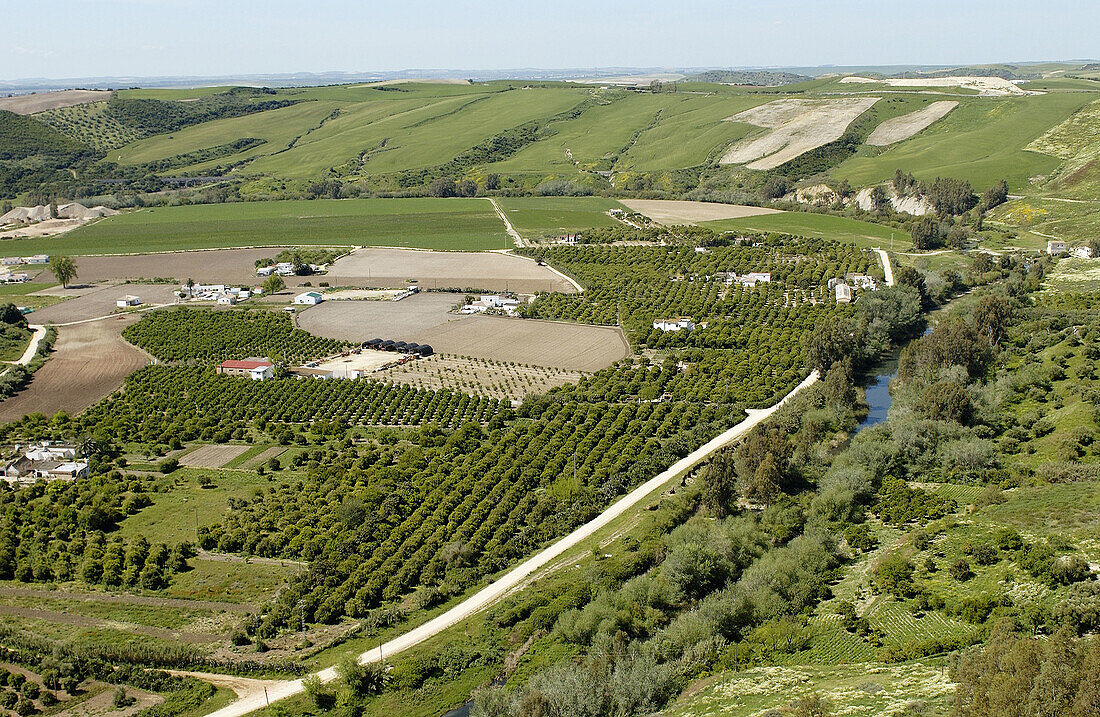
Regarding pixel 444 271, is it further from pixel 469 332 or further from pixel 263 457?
pixel 263 457

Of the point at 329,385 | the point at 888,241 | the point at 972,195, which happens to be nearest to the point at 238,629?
the point at 329,385

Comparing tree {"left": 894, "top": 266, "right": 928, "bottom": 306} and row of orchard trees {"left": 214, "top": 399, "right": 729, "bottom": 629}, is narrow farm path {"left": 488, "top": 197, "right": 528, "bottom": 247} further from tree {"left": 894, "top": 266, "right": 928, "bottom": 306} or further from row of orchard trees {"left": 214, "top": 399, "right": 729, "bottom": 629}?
row of orchard trees {"left": 214, "top": 399, "right": 729, "bottom": 629}

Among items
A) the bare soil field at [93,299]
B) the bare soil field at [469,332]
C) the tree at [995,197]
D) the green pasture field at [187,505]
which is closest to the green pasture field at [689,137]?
the tree at [995,197]

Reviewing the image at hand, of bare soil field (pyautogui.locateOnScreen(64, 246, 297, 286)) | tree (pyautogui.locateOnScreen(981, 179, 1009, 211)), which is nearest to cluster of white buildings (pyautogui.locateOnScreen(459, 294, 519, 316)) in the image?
bare soil field (pyautogui.locateOnScreen(64, 246, 297, 286))

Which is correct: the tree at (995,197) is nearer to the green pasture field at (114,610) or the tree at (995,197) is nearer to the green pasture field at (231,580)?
the green pasture field at (231,580)

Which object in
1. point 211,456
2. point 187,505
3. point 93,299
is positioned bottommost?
point 187,505

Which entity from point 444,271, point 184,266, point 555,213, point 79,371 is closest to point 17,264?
point 184,266
